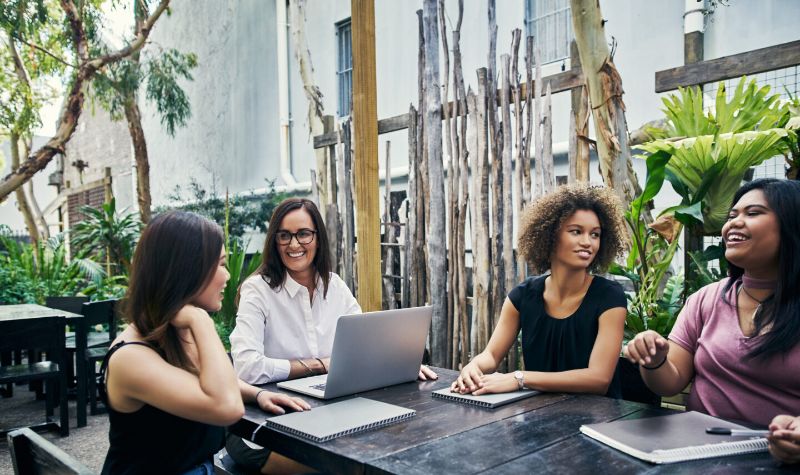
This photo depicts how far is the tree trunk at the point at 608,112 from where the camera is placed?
3.29 m

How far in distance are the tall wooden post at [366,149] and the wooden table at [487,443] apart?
1.45m

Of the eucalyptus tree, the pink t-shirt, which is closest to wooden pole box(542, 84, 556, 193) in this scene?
the pink t-shirt

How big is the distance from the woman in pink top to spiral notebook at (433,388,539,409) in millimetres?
344

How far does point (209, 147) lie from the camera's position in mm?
10328

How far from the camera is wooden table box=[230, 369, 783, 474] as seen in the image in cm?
133

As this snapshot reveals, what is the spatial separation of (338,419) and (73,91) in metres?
8.86

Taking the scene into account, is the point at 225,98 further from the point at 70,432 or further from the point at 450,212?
the point at 450,212

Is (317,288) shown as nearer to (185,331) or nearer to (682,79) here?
(185,331)

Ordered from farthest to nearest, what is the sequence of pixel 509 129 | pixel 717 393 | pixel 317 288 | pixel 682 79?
1. pixel 509 129
2. pixel 682 79
3. pixel 317 288
4. pixel 717 393

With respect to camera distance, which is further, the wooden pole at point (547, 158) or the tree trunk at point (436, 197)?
the tree trunk at point (436, 197)

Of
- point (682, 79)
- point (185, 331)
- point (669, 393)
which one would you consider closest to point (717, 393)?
point (669, 393)

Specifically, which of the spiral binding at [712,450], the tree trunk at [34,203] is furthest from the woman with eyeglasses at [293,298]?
the tree trunk at [34,203]

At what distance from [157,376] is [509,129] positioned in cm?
265

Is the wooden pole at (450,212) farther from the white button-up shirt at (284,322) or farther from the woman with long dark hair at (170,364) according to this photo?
the woman with long dark hair at (170,364)
